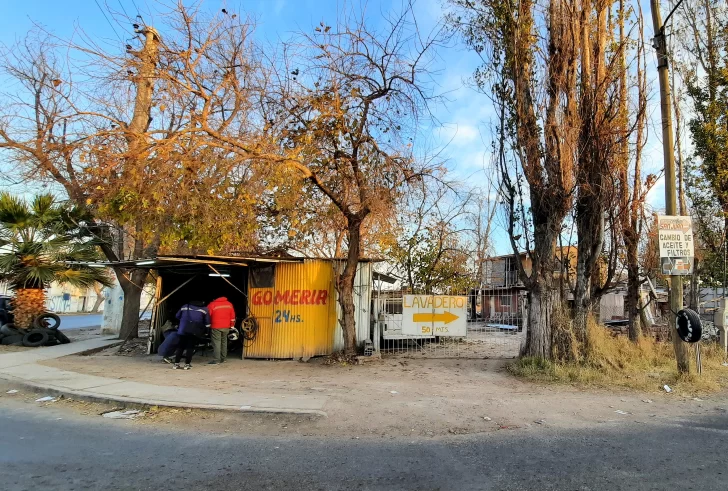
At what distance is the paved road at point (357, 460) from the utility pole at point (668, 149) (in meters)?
3.74

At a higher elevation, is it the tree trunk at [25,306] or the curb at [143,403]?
the tree trunk at [25,306]

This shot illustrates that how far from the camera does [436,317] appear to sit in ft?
42.2

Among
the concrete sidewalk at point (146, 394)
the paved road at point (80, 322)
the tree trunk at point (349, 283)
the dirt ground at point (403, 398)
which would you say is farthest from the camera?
the paved road at point (80, 322)

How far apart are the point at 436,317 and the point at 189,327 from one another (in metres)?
6.18

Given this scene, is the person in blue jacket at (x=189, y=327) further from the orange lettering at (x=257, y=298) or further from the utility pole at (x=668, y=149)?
the utility pole at (x=668, y=149)

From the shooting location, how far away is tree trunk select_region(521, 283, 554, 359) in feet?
34.7

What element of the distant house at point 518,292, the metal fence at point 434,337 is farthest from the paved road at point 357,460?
the metal fence at point 434,337

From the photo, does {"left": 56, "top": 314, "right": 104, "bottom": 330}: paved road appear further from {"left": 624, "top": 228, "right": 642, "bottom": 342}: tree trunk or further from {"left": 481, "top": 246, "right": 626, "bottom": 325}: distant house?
{"left": 624, "top": 228, "right": 642, "bottom": 342}: tree trunk

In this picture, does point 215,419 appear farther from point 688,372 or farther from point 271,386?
point 688,372

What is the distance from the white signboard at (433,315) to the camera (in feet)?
41.7

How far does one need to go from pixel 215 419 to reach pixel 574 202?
8710 millimetres

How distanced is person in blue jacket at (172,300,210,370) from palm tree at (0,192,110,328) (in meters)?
5.70

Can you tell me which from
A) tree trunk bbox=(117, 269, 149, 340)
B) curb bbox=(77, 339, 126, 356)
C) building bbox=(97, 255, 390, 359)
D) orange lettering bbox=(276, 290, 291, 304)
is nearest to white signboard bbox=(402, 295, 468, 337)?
building bbox=(97, 255, 390, 359)

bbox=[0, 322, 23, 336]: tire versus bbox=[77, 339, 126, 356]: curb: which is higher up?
bbox=[0, 322, 23, 336]: tire
